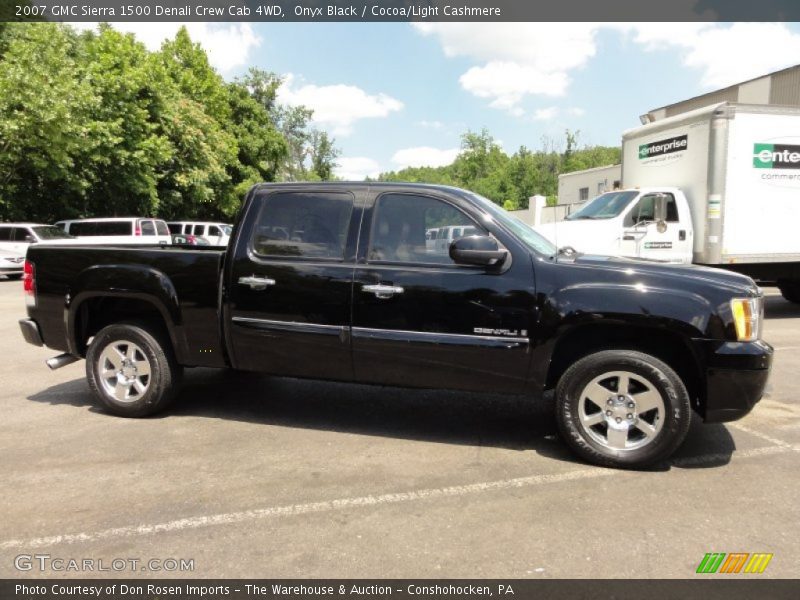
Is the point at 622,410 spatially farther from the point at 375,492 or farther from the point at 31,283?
the point at 31,283

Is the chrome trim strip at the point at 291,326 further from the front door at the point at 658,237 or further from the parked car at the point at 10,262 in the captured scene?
the parked car at the point at 10,262

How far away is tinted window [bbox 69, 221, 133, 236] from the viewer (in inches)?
797

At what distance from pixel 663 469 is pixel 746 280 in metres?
1.40

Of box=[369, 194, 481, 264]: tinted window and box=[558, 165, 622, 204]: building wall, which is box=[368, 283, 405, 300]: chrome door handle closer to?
box=[369, 194, 481, 264]: tinted window

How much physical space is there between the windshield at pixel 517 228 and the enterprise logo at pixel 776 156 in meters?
7.12

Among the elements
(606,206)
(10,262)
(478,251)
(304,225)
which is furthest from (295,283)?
(10,262)

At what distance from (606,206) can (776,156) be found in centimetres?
275

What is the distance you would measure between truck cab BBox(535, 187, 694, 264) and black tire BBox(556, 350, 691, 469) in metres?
6.23

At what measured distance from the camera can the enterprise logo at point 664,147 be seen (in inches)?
403

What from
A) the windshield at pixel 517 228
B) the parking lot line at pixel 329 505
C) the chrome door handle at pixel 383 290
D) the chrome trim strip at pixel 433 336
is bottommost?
the parking lot line at pixel 329 505

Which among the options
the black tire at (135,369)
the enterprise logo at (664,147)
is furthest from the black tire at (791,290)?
the black tire at (135,369)

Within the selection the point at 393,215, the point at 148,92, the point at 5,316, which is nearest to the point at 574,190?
the point at 148,92

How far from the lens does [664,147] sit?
10641mm

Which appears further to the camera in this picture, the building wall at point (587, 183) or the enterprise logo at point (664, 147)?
the building wall at point (587, 183)
